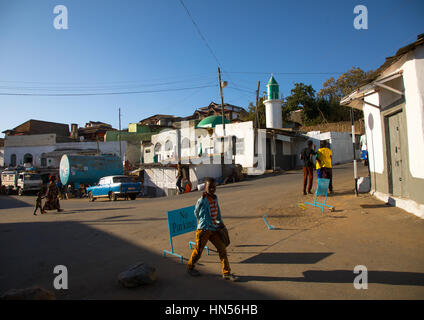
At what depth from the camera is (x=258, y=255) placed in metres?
5.10

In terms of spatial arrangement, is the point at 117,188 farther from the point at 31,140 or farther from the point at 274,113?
the point at 31,140

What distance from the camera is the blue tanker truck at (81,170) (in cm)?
2488

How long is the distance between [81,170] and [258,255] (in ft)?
79.0

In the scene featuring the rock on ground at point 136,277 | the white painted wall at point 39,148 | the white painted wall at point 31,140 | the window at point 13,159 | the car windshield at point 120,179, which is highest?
the white painted wall at point 31,140

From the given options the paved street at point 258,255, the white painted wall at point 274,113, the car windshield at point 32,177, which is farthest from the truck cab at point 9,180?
the white painted wall at point 274,113

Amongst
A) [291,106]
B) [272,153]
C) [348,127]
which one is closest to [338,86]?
[291,106]

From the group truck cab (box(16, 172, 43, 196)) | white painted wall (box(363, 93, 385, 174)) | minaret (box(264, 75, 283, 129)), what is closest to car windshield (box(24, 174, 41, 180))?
truck cab (box(16, 172, 43, 196))

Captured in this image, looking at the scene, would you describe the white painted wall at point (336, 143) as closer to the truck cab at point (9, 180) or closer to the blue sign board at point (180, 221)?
the blue sign board at point (180, 221)

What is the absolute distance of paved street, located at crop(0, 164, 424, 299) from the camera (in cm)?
375

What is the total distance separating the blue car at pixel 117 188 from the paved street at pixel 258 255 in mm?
9340

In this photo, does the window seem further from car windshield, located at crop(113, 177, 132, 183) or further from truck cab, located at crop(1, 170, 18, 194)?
car windshield, located at crop(113, 177, 132, 183)

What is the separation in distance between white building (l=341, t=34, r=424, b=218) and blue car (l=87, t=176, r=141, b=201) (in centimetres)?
1420
